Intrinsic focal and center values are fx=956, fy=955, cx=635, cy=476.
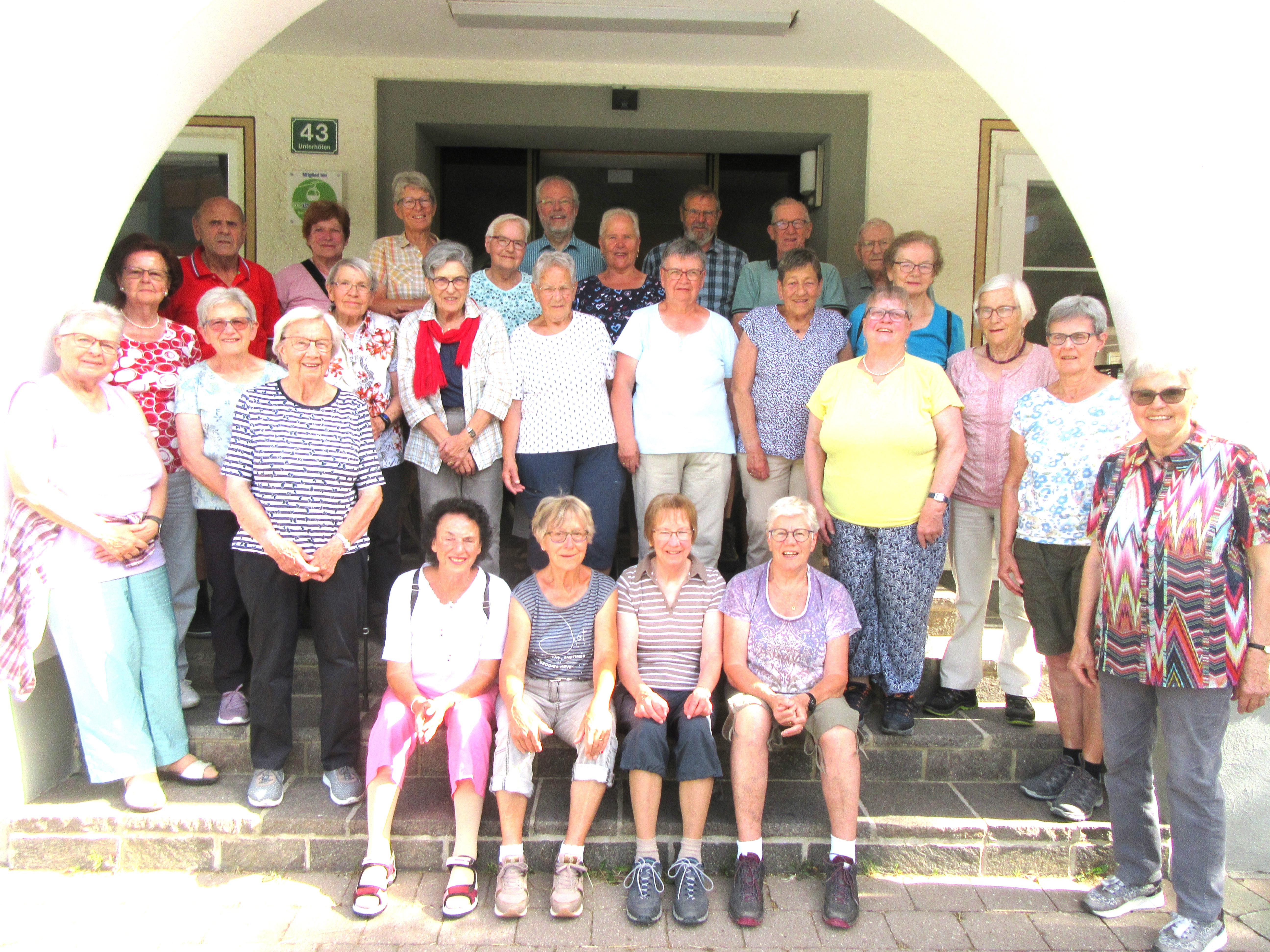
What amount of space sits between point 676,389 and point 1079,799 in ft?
6.45

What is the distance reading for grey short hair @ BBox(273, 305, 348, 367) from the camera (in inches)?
120

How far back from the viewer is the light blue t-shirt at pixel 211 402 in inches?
127

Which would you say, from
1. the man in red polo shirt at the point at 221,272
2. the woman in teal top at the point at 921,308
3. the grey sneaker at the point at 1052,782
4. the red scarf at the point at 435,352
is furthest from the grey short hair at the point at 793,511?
the man in red polo shirt at the point at 221,272

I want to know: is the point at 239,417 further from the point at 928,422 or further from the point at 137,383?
the point at 928,422

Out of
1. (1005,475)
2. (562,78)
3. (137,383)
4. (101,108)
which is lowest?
(1005,475)

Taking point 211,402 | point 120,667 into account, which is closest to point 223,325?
point 211,402

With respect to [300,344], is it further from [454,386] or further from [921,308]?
[921,308]

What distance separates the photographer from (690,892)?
2.76 meters

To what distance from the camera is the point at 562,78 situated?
17.0ft

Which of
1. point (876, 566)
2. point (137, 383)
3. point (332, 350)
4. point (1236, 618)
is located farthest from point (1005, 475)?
point (137, 383)

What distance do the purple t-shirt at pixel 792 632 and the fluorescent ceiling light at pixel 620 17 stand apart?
2815mm

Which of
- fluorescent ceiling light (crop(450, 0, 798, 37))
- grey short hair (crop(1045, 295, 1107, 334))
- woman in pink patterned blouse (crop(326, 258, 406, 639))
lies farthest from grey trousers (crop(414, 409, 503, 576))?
fluorescent ceiling light (crop(450, 0, 798, 37))

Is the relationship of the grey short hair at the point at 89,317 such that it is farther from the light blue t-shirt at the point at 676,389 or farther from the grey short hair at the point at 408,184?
the light blue t-shirt at the point at 676,389

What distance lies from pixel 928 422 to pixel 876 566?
0.54 metres
